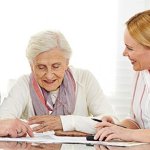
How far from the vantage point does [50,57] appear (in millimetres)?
2676

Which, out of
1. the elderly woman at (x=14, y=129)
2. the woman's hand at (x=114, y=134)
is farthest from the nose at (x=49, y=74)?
Answer: the woman's hand at (x=114, y=134)

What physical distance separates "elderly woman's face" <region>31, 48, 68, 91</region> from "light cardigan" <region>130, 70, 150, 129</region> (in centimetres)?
50

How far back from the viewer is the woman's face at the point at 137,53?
2193mm

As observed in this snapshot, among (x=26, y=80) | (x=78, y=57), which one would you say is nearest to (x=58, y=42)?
(x=26, y=80)

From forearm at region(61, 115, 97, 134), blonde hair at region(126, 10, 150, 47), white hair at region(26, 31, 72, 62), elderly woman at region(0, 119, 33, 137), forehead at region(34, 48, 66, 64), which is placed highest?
blonde hair at region(126, 10, 150, 47)

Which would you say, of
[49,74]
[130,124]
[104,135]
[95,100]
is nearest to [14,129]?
[104,135]

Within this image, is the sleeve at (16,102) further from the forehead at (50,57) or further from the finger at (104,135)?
the finger at (104,135)

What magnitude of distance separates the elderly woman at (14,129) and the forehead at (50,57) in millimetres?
648

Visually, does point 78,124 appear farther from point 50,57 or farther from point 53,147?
point 53,147

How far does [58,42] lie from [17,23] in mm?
1528

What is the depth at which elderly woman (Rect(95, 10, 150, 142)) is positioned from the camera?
1956mm

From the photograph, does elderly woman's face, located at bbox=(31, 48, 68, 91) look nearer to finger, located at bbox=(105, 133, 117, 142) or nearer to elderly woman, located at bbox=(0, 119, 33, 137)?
elderly woman, located at bbox=(0, 119, 33, 137)

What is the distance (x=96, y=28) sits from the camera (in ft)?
13.8

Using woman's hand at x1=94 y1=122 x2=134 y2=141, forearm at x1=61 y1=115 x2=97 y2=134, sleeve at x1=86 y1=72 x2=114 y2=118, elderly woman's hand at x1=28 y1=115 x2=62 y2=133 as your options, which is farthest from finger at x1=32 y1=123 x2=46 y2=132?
sleeve at x1=86 y1=72 x2=114 y2=118
